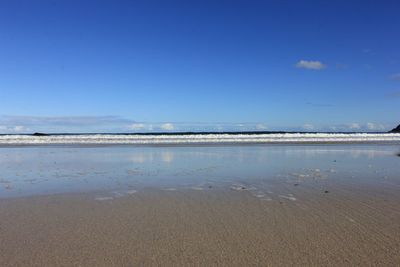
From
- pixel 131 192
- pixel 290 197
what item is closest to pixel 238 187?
pixel 290 197

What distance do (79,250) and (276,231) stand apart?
2.24m

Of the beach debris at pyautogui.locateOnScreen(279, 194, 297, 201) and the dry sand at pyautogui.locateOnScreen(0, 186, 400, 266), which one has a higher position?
the beach debris at pyautogui.locateOnScreen(279, 194, 297, 201)

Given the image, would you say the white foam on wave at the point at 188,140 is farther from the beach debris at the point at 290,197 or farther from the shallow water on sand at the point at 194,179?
the beach debris at the point at 290,197

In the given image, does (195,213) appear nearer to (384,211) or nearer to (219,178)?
(384,211)

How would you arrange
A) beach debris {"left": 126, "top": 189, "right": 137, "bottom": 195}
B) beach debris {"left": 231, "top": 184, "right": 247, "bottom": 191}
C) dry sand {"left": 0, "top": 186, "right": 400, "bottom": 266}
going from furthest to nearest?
beach debris {"left": 231, "top": 184, "right": 247, "bottom": 191} < beach debris {"left": 126, "top": 189, "right": 137, "bottom": 195} < dry sand {"left": 0, "top": 186, "right": 400, "bottom": 266}

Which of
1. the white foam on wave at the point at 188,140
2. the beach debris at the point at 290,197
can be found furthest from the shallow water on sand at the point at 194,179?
the white foam on wave at the point at 188,140

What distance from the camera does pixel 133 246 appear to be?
12.4 feet

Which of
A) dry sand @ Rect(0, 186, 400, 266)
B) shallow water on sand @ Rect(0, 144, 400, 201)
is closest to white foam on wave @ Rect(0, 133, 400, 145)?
shallow water on sand @ Rect(0, 144, 400, 201)

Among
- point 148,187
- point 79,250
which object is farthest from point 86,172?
point 79,250

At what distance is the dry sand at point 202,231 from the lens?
3.47 meters

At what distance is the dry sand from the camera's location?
3.47 m

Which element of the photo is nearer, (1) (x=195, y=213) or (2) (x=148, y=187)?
(1) (x=195, y=213)

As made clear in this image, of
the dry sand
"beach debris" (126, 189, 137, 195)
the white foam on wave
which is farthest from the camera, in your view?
the white foam on wave

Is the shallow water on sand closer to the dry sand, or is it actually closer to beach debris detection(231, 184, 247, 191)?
beach debris detection(231, 184, 247, 191)
